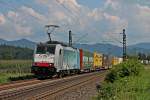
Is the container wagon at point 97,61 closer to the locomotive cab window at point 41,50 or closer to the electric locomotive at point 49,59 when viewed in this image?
the electric locomotive at point 49,59

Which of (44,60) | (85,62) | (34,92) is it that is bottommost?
(34,92)

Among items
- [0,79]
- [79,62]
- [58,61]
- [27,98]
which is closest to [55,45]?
[58,61]

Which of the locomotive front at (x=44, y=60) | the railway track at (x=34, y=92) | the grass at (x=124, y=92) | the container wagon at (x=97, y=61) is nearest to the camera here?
the grass at (x=124, y=92)

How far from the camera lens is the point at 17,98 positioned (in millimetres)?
21031

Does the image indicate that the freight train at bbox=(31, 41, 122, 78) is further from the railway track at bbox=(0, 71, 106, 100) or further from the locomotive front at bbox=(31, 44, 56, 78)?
the railway track at bbox=(0, 71, 106, 100)

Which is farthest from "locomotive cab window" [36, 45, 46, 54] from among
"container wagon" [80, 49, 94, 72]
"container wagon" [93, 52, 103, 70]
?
"container wagon" [93, 52, 103, 70]

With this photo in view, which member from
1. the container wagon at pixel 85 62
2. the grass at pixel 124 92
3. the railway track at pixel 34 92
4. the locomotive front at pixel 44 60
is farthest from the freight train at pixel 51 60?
the grass at pixel 124 92

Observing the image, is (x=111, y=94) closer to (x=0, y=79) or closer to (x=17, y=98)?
(x=17, y=98)

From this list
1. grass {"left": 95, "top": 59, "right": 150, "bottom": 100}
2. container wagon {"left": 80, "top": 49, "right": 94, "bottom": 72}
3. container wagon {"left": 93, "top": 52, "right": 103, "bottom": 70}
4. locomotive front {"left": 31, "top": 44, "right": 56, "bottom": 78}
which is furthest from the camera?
container wagon {"left": 93, "top": 52, "right": 103, "bottom": 70}

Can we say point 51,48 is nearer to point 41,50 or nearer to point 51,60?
point 41,50

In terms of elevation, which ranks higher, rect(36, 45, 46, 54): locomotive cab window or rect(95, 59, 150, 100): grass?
rect(36, 45, 46, 54): locomotive cab window

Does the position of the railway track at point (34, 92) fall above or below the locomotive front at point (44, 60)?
below

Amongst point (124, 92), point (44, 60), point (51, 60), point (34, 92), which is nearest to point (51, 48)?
point (51, 60)

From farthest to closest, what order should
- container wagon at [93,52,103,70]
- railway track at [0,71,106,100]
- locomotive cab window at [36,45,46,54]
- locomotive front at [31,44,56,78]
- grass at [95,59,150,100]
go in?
container wagon at [93,52,103,70], locomotive cab window at [36,45,46,54], locomotive front at [31,44,56,78], railway track at [0,71,106,100], grass at [95,59,150,100]
